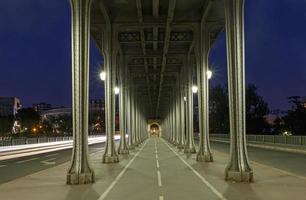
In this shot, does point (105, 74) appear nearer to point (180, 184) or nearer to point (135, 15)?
point (135, 15)

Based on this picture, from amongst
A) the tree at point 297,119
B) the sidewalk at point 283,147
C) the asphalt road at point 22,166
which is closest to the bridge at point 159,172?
the asphalt road at point 22,166

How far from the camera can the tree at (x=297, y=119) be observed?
90569mm

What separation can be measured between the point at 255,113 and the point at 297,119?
2667 centimetres

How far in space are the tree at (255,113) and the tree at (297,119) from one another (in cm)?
1300

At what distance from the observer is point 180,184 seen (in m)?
17.6

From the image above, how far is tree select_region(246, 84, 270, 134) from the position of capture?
111 m

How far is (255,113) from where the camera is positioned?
119250 mm

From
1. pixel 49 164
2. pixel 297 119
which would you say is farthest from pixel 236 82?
pixel 297 119

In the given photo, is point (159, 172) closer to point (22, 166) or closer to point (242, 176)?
point (242, 176)

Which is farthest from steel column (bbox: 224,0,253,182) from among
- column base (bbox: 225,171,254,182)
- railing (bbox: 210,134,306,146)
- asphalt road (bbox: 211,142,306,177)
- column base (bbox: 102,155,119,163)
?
railing (bbox: 210,134,306,146)

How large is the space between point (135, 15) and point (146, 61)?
1892 centimetres

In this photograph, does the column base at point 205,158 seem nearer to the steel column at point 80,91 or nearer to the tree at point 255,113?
the steel column at point 80,91

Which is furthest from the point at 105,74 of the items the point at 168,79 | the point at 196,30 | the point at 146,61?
the point at 168,79

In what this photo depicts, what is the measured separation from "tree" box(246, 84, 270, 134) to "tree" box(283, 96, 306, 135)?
42.6 feet
